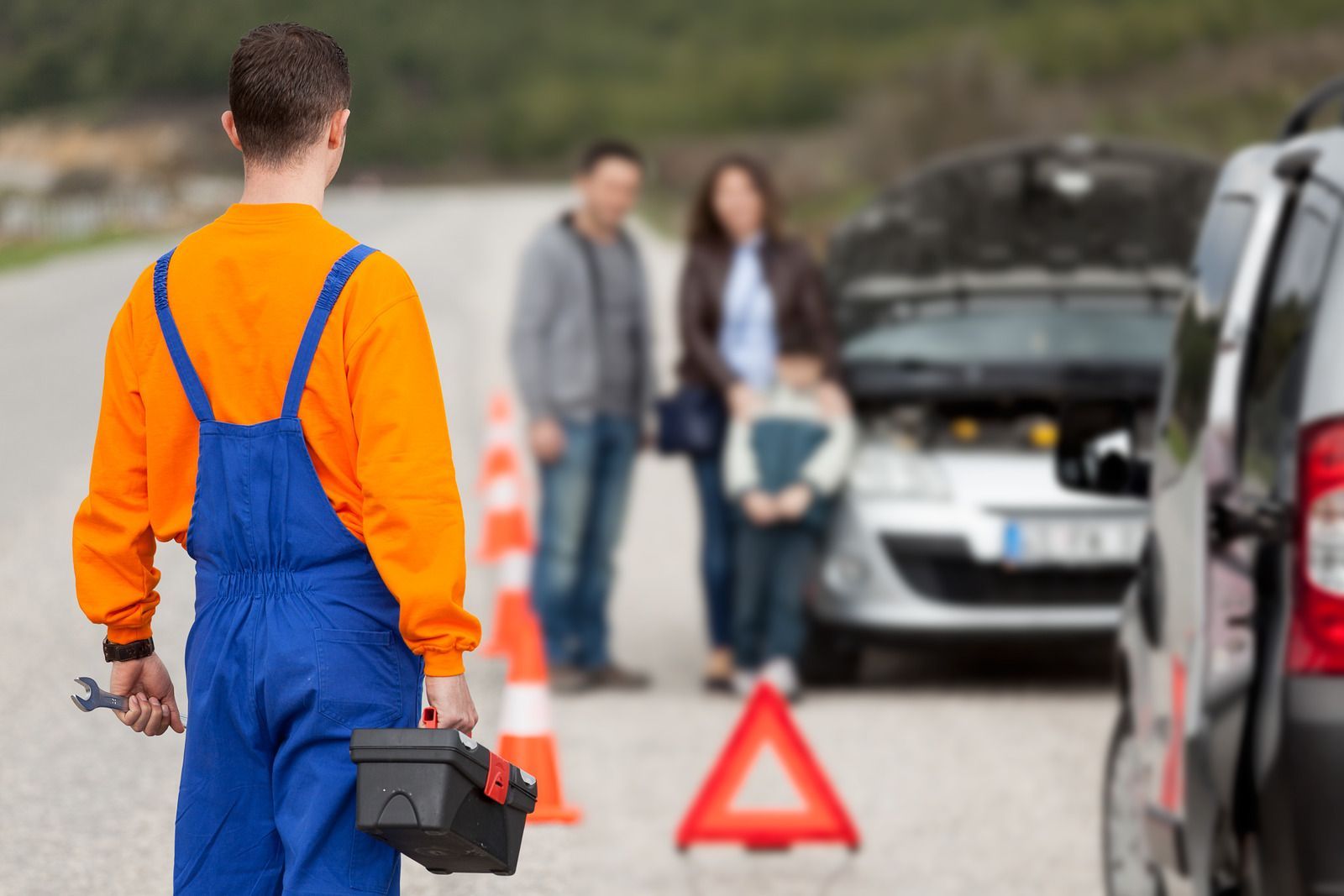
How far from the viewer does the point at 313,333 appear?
9.58 feet

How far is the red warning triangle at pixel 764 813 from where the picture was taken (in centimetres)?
588

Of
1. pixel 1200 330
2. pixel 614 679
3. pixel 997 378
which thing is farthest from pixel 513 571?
pixel 1200 330

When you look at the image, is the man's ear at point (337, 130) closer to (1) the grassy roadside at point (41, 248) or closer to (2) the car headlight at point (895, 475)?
(2) the car headlight at point (895, 475)

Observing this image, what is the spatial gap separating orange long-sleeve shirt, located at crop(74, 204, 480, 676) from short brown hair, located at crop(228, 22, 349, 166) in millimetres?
93

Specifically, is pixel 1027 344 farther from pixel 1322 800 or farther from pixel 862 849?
pixel 1322 800

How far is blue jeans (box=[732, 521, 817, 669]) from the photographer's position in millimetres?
8031

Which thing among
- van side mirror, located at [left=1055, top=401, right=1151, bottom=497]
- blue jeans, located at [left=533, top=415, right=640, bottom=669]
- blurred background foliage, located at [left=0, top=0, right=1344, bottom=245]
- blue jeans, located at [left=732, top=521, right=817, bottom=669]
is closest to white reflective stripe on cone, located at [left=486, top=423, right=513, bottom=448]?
blurred background foliage, located at [left=0, top=0, right=1344, bottom=245]

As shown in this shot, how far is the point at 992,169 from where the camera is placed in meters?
8.23

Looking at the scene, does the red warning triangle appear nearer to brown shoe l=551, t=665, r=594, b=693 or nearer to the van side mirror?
the van side mirror

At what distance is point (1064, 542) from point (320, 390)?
5259 millimetres

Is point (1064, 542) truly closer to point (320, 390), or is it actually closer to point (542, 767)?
point (542, 767)

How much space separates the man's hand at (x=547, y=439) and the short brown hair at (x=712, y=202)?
0.90m

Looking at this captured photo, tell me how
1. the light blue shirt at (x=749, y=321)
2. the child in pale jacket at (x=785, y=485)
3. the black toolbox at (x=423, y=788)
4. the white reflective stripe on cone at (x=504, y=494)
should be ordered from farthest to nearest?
1. the white reflective stripe on cone at (x=504, y=494)
2. the light blue shirt at (x=749, y=321)
3. the child in pale jacket at (x=785, y=485)
4. the black toolbox at (x=423, y=788)

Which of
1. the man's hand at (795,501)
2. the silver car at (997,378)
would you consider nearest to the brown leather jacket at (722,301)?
the silver car at (997,378)
